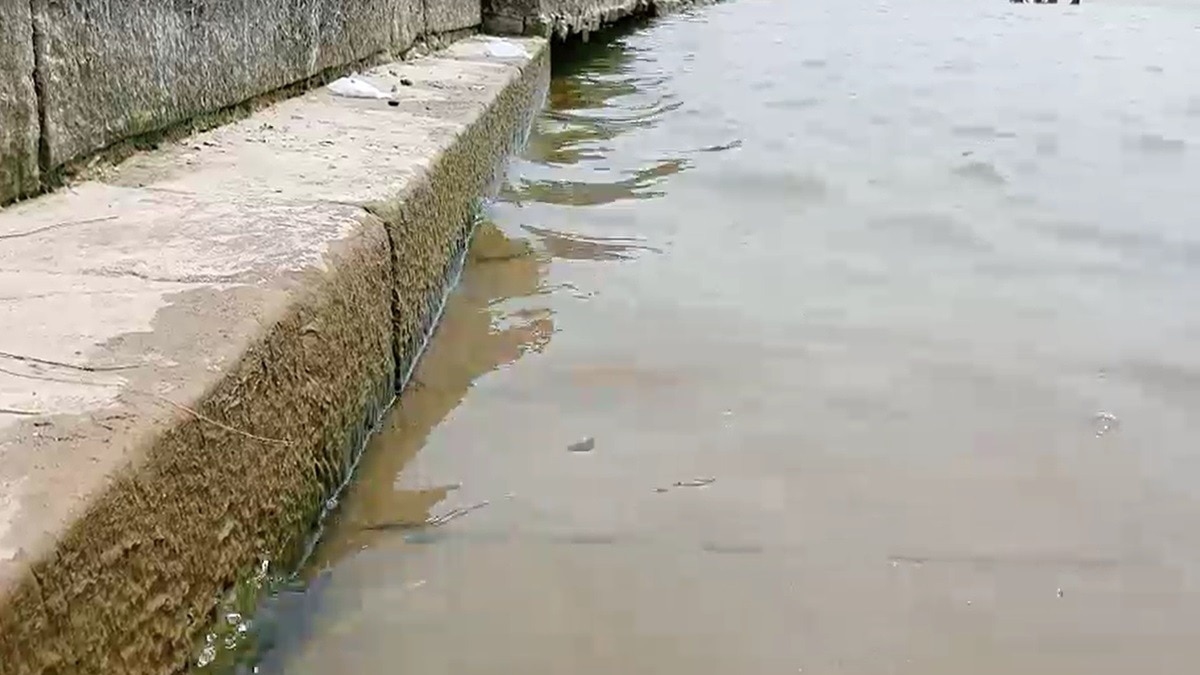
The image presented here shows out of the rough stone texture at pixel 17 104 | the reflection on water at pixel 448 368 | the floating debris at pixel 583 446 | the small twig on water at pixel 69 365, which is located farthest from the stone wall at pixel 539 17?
the small twig on water at pixel 69 365

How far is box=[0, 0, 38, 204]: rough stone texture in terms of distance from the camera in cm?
203

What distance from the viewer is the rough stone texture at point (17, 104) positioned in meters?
2.03

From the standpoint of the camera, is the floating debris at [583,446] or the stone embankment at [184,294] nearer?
the stone embankment at [184,294]

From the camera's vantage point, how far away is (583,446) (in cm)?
220

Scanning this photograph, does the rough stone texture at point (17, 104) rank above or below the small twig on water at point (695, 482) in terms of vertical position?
above

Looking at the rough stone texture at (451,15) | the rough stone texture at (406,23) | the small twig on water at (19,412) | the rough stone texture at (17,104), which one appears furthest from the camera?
the rough stone texture at (451,15)

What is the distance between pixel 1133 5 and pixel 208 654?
15.2 metres

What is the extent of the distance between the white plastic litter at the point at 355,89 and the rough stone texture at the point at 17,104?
5.16 feet

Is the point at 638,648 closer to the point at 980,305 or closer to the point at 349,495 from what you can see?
the point at 349,495

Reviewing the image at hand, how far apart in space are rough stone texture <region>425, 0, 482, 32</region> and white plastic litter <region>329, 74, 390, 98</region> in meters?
1.42

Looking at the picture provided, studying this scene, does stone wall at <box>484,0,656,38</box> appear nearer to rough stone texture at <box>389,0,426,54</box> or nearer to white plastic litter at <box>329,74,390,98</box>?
rough stone texture at <box>389,0,426,54</box>

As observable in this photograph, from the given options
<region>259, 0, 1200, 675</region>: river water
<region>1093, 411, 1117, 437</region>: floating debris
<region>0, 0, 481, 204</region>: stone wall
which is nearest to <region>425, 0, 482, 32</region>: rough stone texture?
<region>259, 0, 1200, 675</region>: river water

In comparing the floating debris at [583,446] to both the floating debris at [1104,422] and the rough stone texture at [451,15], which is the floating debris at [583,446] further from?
the rough stone texture at [451,15]

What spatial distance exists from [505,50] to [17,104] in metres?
3.53
